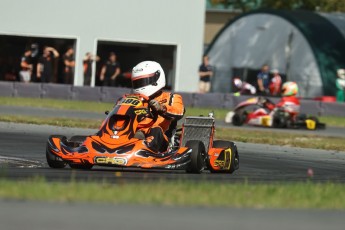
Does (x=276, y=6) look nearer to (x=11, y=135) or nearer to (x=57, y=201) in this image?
(x=11, y=135)

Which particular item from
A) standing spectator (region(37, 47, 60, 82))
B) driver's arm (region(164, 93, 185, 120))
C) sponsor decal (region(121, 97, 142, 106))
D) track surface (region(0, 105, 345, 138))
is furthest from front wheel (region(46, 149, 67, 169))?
standing spectator (region(37, 47, 60, 82))

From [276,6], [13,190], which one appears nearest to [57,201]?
[13,190]

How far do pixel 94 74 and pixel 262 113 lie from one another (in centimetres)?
1206

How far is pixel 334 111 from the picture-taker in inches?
1227

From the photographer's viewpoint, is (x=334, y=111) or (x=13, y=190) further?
(x=334, y=111)

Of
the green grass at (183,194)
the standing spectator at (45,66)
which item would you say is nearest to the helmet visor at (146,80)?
the green grass at (183,194)

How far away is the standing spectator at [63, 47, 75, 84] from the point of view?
114ft

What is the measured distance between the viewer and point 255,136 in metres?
21.4

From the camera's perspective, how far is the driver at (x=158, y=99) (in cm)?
1292

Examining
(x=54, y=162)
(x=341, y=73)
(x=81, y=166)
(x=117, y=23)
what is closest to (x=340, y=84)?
(x=341, y=73)

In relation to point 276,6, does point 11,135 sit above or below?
below

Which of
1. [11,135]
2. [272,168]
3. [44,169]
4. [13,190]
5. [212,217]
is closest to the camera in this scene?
[212,217]

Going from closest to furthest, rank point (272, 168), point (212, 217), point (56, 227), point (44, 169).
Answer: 1. point (56, 227)
2. point (212, 217)
3. point (44, 169)
4. point (272, 168)

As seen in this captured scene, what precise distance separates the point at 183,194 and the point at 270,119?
671 inches
